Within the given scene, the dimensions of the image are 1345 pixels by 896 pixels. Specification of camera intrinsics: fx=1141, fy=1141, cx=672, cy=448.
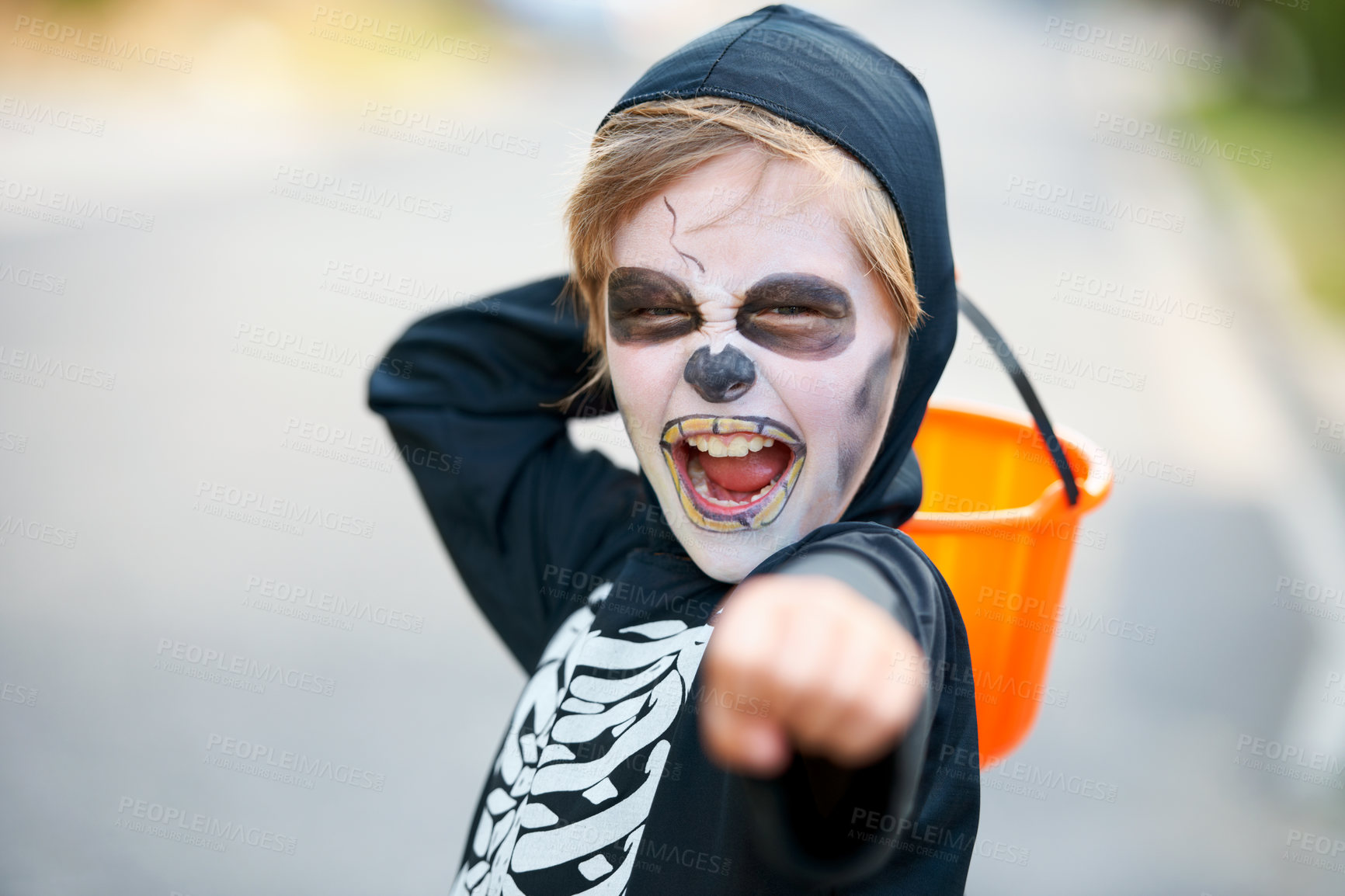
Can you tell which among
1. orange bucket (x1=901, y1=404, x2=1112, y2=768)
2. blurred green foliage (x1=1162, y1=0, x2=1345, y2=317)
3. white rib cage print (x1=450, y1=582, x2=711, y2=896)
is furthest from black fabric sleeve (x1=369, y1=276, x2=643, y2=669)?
blurred green foliage (x1=1162, y1=0, x2=1345, y2=317)

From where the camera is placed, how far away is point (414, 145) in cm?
1034

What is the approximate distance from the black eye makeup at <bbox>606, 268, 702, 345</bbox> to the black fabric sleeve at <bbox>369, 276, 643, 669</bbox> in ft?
1.42

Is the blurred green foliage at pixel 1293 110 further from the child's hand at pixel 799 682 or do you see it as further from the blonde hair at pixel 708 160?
the child's hand at pixel 799 682

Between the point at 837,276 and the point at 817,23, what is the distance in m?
0.40

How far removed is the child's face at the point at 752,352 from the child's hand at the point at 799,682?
467 millimetres

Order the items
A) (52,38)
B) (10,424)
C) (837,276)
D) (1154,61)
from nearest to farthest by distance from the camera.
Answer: (837,276)
(10,424)
(52,38)
(1154,61)

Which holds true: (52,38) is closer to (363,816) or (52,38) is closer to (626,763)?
(363,816)

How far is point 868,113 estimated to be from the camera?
1381 mm

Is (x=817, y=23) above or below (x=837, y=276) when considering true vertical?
above

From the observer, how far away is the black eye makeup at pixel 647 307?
1.38m

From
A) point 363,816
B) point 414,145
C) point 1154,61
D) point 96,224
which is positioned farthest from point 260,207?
point 1154,61

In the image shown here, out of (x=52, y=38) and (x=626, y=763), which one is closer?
(x=626, y=763)

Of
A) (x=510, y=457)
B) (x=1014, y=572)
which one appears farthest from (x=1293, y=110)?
(x=510, y=457)

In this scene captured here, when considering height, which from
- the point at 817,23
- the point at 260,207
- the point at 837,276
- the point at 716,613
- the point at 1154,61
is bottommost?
the point at 716,613
